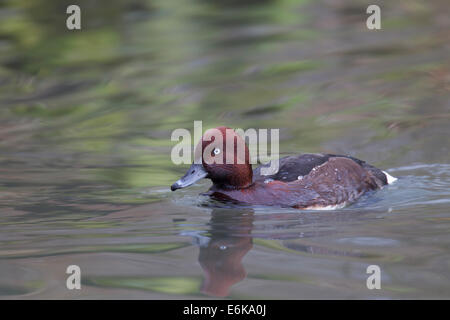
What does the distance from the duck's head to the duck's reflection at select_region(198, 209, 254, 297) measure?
1.04 feet

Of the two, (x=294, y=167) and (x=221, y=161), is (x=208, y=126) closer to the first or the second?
(x=294, y=167)

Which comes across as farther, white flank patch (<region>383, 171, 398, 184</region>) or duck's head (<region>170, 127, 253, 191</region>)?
white flank patch (<region>383, 171, 398, 184</region>)

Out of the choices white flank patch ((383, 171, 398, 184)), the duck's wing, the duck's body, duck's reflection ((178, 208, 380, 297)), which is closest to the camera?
duck's reflection ((178, 208, 380, 297))

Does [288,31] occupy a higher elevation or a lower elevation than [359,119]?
higher

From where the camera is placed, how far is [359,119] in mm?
11148

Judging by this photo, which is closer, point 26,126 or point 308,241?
point 308,241

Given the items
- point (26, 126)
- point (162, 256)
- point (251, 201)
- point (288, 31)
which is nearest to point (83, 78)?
point (26, 126)

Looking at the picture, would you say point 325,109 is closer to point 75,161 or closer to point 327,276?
point 75,161

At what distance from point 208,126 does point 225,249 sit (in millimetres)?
5196

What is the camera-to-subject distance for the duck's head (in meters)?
7.13

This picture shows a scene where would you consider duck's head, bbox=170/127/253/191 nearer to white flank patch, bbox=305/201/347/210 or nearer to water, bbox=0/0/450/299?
water, bbox=0/0/450/299

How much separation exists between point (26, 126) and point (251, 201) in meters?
5.38

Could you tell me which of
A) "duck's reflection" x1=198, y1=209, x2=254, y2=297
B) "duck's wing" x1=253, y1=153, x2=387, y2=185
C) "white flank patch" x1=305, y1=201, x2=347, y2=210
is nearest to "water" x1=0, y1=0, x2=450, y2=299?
"duck's reflection" x1=198, y1=209, x2=254, y2=297

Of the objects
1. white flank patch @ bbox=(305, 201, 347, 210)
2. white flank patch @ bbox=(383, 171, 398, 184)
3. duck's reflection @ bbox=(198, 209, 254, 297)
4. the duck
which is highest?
the duck
